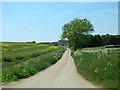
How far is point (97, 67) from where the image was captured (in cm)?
1509

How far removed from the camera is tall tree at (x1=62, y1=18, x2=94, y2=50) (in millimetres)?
65875

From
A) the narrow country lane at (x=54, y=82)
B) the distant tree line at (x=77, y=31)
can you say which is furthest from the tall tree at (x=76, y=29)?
the narrow country lane at (x=54, y=82)

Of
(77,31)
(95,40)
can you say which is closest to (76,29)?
(77,31)

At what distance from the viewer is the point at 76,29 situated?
215 feet

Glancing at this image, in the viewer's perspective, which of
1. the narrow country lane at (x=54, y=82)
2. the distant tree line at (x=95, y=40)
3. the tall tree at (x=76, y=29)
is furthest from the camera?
the distant tree line at (x=95, y=40)

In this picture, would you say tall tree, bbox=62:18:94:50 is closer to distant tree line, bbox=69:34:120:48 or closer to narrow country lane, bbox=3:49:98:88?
distant tree line, bbox=69:34:120:48

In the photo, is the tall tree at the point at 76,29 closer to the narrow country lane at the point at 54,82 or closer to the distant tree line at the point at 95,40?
the distant tree line at the point at 95,40

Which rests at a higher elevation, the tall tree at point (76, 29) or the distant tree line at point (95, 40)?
the tall tree at point (76, 29)

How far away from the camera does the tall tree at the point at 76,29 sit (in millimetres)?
65875

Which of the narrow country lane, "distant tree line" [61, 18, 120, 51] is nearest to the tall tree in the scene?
"distant tree line" [61, 18, 120, 51]

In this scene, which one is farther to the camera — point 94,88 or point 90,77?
point 90,77

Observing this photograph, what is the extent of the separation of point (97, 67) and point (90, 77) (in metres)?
0.82

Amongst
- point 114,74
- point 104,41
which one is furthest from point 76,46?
point 114,74

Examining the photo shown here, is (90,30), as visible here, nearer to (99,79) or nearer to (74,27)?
(74,27)
